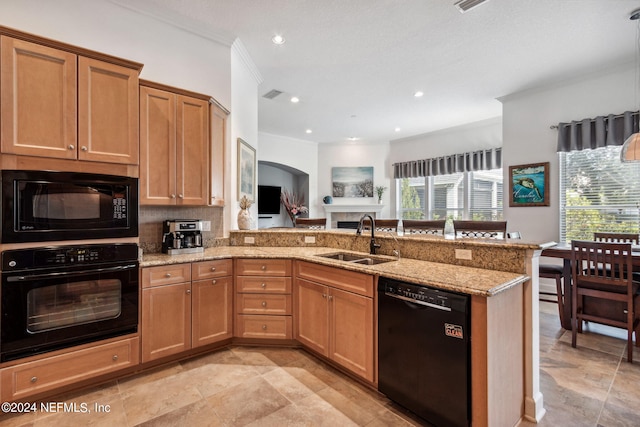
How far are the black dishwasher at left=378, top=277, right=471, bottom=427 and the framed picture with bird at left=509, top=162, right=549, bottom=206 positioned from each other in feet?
12.5

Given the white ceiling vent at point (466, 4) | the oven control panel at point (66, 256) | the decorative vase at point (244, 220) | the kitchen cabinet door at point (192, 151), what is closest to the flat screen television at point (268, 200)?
the decorative vase at point (244, 220)

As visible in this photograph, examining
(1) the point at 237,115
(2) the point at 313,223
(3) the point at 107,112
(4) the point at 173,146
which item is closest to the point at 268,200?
(2) the point at 313,223

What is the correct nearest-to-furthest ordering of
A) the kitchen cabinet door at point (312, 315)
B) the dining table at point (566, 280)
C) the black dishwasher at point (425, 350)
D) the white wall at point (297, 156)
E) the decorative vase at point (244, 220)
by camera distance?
the black dishwasher at point (425, 350), the kitchen cabinet door at point (312, 315), the dining table at point (566, 280), the decorative vase at point (244, 220), the white wall at point (297, 156)

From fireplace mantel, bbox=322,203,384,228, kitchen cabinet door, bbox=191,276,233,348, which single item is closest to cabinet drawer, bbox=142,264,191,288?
kitchen cabinet door, bbox=191,276,233,348

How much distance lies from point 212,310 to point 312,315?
892 mm

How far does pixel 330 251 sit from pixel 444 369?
1532 mm

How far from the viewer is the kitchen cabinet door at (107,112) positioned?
2.06 metres

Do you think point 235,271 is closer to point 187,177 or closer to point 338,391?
point 187,177

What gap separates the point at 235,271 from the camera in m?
2.72

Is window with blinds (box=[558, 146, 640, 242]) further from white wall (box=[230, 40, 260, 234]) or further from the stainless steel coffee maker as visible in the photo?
the stainless steel coffee maker

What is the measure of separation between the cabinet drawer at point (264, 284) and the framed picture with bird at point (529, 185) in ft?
13.0

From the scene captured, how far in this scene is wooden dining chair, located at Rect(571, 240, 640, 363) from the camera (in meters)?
2.51

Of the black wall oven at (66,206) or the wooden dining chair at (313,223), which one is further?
the wooden dining chair at (313,223)

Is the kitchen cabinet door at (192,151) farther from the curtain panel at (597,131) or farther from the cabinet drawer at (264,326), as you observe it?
the curtain panel at (597,131)
